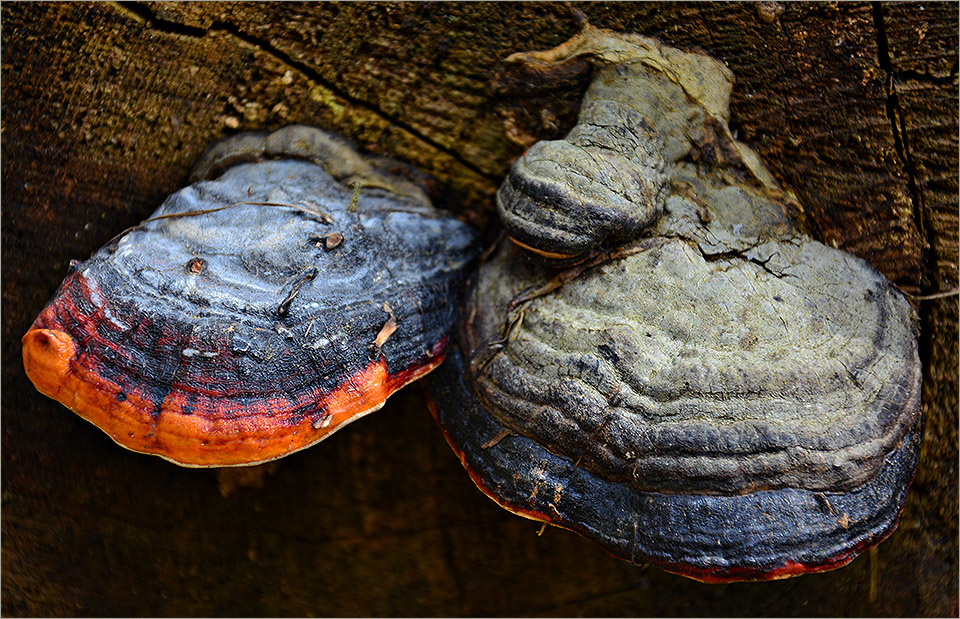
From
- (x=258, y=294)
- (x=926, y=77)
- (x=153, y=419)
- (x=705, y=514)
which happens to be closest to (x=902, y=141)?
(x=926, y=77)

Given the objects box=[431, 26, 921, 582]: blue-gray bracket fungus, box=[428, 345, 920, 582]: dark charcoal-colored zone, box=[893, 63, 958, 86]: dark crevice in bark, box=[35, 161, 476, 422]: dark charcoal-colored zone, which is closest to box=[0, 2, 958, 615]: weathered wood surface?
box=[893, 63, 958, 86]: dark crevice in bark

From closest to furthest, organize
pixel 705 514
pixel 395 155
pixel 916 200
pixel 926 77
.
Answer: pixel 705 514 → pixel 926 77 → pixel 916 200 → pixel 395 155

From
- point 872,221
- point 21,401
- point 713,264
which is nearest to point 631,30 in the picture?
point 713,264

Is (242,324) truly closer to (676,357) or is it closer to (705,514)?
(676,357)

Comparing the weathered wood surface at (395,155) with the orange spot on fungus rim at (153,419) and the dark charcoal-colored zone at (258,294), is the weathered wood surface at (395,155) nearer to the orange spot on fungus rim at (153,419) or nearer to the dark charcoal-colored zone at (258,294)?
the dark charcoal-colored zone at (258,294)

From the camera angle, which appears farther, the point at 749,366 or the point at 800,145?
the point at 800,145

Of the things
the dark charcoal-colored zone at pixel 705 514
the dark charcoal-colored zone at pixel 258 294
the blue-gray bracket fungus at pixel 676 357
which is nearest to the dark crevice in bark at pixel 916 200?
the blue-gray bracket fungus at pixel 676 357

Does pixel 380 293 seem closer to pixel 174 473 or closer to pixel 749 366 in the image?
pixel 749 366

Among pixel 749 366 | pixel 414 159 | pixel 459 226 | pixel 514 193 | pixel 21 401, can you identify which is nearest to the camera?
pixel 749 366
